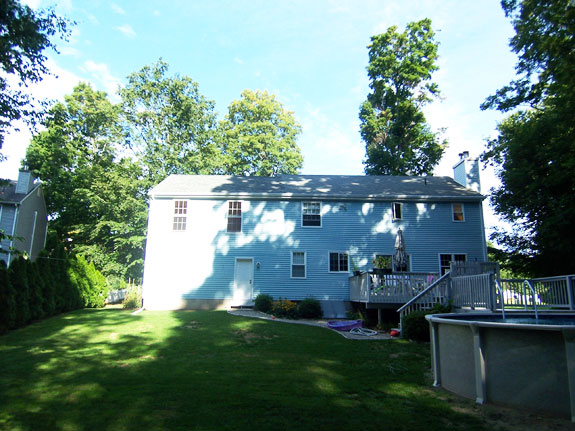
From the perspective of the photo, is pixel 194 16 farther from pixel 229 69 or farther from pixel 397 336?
pixel 397 336

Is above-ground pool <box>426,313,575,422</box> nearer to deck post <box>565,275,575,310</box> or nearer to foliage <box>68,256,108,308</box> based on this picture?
deck post <box>565,275,575,310</box>

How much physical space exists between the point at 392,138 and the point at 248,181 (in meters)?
14.2

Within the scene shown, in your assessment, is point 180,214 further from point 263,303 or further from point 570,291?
point 570,291

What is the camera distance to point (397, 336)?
36.9ft

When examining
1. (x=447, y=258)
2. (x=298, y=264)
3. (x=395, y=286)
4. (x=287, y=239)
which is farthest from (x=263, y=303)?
(x=447, y=258)

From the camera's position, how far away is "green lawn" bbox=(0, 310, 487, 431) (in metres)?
4.44

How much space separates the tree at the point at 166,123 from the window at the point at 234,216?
1205cm

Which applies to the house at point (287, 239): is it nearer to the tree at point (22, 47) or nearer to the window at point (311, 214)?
the window at point (311, 214)

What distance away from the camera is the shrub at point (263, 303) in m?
15.9

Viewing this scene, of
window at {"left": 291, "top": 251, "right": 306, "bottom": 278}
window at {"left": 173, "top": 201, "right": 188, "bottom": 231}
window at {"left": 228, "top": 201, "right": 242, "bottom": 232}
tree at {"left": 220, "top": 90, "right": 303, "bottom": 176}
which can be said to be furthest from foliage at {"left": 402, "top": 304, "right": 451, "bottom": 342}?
tree at {"left": 220, "top": 90, "right": 303, "bottom": 176}

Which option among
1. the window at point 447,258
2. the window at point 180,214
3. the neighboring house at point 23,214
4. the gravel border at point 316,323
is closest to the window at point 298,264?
the gravel border at point 316,323

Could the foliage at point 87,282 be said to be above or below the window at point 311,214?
below

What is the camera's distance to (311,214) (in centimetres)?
1844

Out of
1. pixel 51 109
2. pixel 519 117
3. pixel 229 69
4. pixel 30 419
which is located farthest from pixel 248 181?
pixel 519 117
